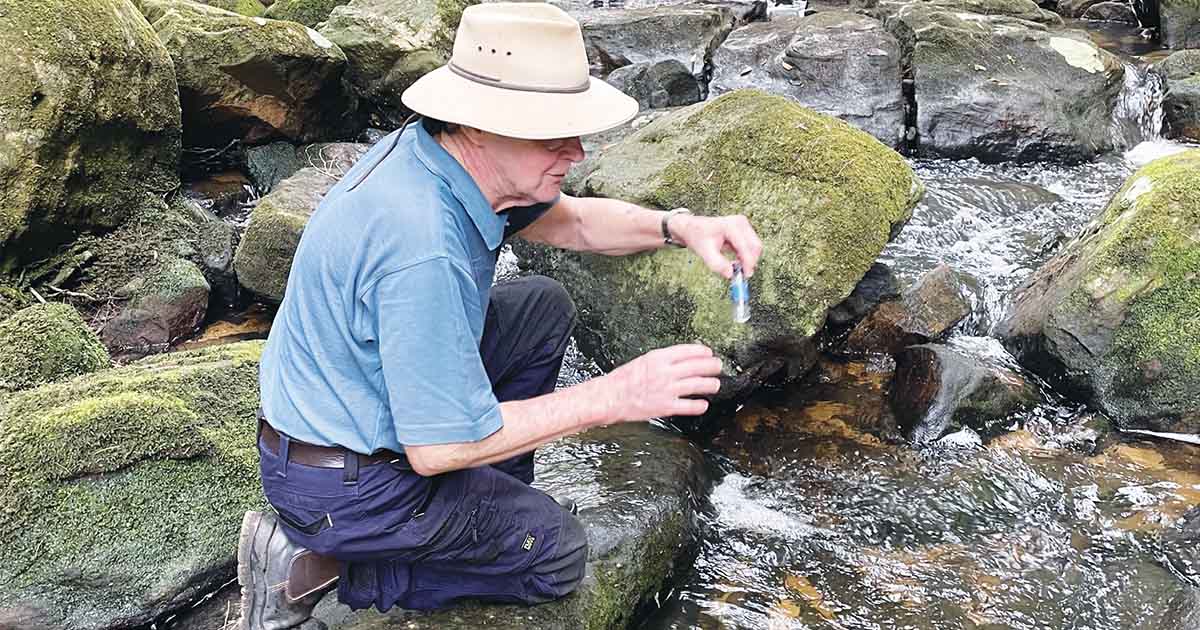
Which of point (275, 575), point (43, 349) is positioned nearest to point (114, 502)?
point (275, 575)

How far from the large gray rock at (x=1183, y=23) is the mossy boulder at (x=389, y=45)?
9834 millimetres

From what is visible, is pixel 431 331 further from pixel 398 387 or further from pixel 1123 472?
pixel 1123 472

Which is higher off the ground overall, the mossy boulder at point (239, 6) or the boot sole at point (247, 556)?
the boot sole at point (247, 556)

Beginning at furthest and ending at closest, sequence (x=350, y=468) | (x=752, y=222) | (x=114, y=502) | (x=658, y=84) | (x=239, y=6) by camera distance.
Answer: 1. (x=239, y=6)
2. (x=658, y=84)
3. (x=752, y=222)
4. (x=114, y=502)
5. (x=350, y=468)

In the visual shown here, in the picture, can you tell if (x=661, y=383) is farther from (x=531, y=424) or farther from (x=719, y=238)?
(x=719, y=238)

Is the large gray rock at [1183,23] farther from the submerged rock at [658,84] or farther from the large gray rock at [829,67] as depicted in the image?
the submerged rock at [658,84]

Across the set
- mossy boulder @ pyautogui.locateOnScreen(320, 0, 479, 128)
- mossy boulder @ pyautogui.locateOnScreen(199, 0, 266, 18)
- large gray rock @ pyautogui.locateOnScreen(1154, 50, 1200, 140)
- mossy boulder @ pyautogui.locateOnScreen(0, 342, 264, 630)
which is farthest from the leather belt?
mossy boulder @ pyautogui.locateOnScreen(199, 0, 266, 18)

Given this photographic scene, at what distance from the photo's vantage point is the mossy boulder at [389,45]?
10430 millimetres

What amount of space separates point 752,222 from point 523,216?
6.17 feet

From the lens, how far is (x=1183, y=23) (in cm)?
1291

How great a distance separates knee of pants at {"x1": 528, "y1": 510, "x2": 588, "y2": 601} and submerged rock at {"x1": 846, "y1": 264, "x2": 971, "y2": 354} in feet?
10.5

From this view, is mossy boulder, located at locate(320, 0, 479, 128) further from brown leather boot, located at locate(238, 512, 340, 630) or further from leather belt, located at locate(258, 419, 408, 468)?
leather belt, located at locate(258, 419, 408, 468)

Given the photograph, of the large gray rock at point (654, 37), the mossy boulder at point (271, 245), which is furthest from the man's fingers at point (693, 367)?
the large gray rock at point (654, 37)

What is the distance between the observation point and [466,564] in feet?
10.8
